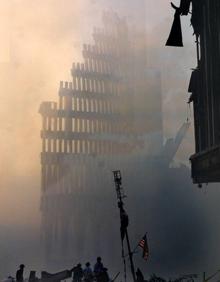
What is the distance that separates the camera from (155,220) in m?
75.9

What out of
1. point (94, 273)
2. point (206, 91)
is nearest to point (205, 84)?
point (206, 91)

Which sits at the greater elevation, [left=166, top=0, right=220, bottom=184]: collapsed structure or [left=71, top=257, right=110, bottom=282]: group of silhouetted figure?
[left=166, top=0, right=220, bottom=184]: collapsed structure

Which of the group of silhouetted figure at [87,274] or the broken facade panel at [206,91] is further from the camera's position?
the group of silhouetted figure at [87,274]

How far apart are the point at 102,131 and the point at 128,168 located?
315 inches

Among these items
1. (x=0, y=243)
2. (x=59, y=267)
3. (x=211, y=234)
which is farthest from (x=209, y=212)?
(x=0, y=243)

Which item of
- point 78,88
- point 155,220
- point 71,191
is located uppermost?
point 78,88

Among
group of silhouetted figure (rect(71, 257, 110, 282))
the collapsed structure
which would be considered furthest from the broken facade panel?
group of silhouetted figure (rect(71, 257, 110, 282))

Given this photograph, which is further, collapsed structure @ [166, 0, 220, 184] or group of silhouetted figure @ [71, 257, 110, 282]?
group of silhouetted figure @ [71, 257, 110, 282]

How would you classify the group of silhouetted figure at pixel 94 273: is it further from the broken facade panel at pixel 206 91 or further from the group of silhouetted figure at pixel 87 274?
the broken facade panel at pixel 206 91

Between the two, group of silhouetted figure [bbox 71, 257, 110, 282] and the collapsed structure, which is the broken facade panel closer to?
the collapsed structure

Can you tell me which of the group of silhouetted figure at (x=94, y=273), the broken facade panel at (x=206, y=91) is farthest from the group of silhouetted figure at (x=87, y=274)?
the broken facade panel at (x=206, y=91)

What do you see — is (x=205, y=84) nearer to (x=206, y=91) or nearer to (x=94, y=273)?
(x=206, y=91)

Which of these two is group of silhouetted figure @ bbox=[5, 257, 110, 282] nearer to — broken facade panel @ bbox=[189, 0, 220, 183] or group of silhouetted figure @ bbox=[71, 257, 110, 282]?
group of silhouetted figure @ bbox=[71, 257, 110, 282]

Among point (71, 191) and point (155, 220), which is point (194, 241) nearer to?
point (155, 220)
